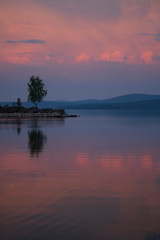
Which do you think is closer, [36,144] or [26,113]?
[36,144]

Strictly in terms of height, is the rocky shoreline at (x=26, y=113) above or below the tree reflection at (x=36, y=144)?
above

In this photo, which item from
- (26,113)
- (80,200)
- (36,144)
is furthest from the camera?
(26,113)

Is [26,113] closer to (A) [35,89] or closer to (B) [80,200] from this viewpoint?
(A) [35,89]

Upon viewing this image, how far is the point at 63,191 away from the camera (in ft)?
45.2

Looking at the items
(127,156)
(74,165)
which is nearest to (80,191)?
(74,165)

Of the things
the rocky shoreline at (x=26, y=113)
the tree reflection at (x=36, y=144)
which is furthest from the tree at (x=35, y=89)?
the tree reflection at (x=36, y=144)

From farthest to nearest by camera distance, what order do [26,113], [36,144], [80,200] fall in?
[26,113] → [36,144] → [80,200]

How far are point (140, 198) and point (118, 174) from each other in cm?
483

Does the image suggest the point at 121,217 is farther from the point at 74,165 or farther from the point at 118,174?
the point at 74,165

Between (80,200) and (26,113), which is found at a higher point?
(26,113)

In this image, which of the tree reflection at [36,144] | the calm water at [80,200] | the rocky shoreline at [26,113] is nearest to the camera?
the calm water at [80,200]

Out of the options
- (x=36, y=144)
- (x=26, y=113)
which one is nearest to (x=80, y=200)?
(x=36, y=144)

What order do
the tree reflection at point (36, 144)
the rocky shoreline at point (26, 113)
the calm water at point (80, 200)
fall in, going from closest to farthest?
the calm water at point (80, 200) < the tree reflection at point (36, 144) < the rocky shoreline at point (26, 113)

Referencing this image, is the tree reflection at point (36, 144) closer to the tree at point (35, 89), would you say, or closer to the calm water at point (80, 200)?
the calm water at point (80, 200)
